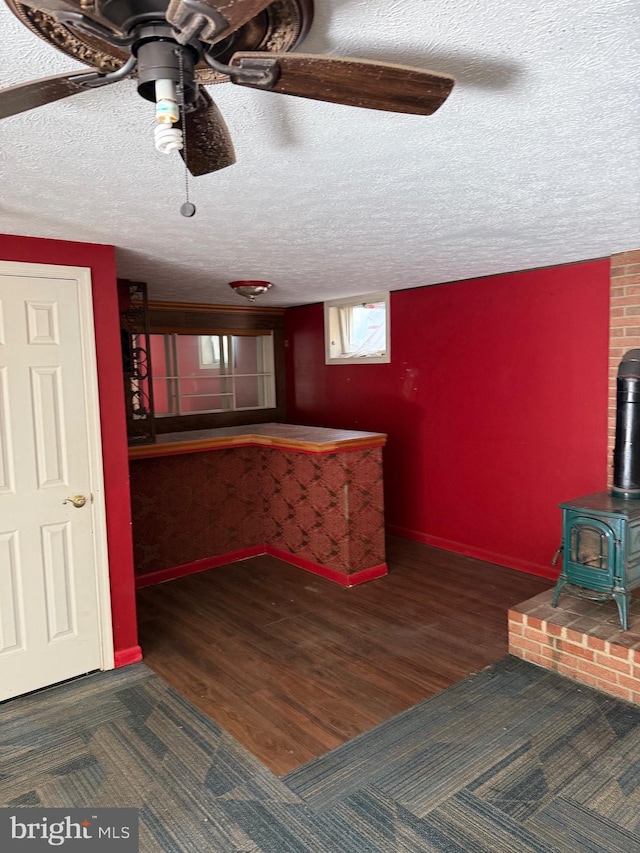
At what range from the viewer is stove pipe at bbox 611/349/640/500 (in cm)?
313

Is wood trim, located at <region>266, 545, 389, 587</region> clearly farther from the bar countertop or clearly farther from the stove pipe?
the stove pipe

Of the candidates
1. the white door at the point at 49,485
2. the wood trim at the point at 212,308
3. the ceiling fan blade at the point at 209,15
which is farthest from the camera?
the wood trim at the point at 212,308

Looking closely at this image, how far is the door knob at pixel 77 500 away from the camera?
2912 millimetres

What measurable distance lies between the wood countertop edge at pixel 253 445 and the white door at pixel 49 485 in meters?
1.06

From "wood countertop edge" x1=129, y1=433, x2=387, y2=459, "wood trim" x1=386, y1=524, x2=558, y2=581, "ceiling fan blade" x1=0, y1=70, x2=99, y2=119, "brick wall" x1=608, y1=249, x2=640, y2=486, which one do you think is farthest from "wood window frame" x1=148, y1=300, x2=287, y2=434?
"ceiling fan blade" x1=0, y1=70, x2=99, y2=119

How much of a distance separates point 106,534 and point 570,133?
272 cm

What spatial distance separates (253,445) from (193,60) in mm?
3843

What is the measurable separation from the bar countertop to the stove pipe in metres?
1.61

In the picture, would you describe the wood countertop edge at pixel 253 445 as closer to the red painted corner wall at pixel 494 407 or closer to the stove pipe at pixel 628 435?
the red painted corner wall at pixel 494 407

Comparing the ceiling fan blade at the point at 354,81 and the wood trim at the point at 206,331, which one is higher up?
the ceiling fan blade at the point at 354,81

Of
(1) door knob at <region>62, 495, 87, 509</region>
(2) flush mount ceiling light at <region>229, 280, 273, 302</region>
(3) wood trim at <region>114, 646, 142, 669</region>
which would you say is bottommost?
(3) wood trim at <region>114, 646, 142, 669</region>

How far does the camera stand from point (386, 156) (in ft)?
5.93

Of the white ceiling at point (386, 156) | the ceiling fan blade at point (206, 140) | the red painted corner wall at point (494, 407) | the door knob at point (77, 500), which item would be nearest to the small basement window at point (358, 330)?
the red painted corner wall at point (494, 407)

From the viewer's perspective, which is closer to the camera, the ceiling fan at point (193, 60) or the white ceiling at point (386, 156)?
the ceiling fan at point (193, 60)
